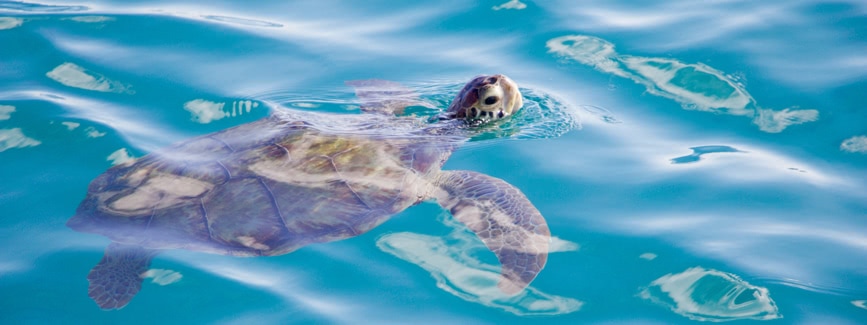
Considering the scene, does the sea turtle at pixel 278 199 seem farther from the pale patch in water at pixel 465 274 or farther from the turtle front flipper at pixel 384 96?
the turtle front flipper at pixel 384 96

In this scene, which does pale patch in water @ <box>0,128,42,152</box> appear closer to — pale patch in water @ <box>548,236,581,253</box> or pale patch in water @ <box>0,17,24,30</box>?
pale patch in water @ <box>0,17,24,30</box>

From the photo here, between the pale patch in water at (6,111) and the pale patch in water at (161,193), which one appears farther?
A: the pale patch in water at (6,111)

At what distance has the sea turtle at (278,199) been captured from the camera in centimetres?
448

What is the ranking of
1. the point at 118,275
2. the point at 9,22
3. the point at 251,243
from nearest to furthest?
the point at 118,275 < the point at 251,243 < the point at 9,22

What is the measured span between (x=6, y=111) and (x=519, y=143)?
4.33 metres

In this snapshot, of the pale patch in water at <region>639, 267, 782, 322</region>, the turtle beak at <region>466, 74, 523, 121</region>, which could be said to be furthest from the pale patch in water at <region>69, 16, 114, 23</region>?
the pale patch in water at <region>639, 267, 782, 322</region>

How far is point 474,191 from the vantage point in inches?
201

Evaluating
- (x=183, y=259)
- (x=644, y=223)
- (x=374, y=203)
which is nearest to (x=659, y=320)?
(x=644, y=223)

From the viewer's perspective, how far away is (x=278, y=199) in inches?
185

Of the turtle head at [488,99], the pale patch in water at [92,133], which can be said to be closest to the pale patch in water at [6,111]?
the pale patch in water at [92,133]

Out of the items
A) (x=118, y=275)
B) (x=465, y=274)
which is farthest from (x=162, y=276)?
(x=465, y=274)

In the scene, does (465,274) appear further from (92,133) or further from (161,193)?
(92,133)

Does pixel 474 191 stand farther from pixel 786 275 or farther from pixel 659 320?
pixel 786 275

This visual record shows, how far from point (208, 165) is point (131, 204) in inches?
21.9
